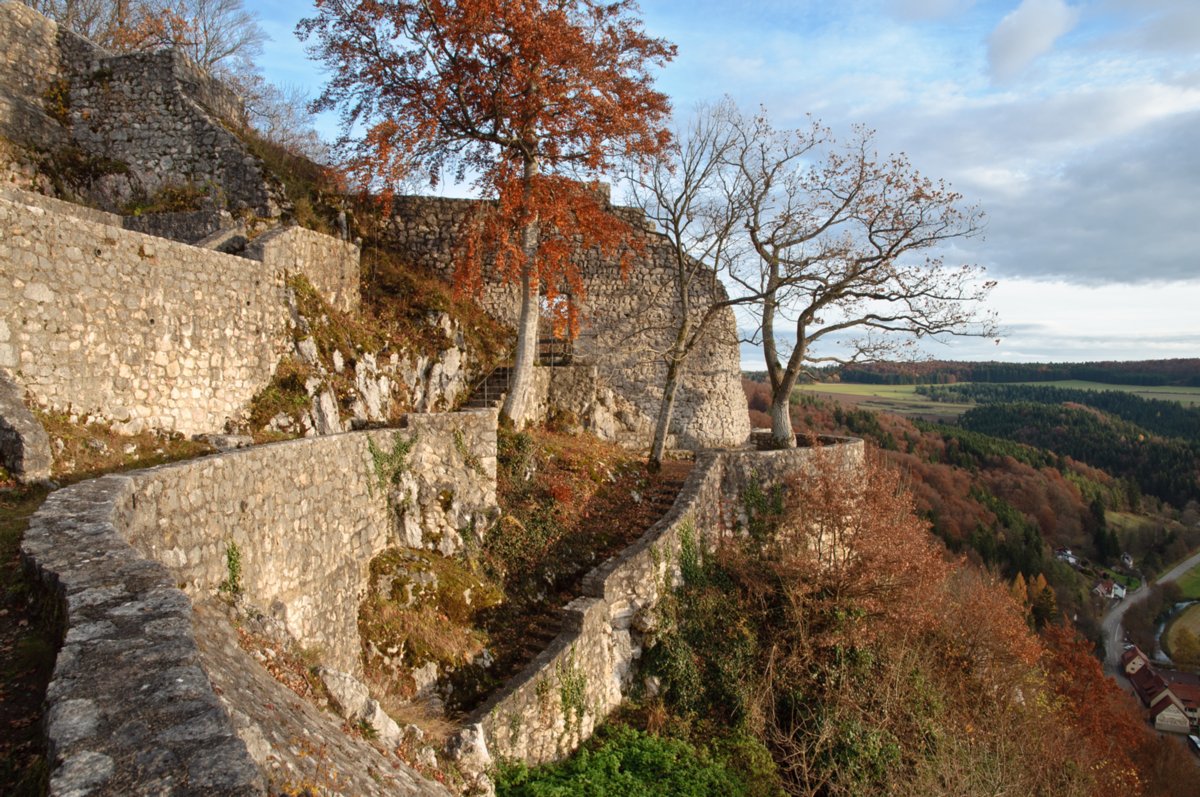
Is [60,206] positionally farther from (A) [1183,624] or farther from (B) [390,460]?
(A) [1183,624]

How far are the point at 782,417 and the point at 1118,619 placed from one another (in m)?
65.9

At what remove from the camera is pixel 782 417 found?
1783 centimetres

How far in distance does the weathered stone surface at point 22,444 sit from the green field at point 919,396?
288 feet

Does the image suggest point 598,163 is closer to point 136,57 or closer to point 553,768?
point 136,57

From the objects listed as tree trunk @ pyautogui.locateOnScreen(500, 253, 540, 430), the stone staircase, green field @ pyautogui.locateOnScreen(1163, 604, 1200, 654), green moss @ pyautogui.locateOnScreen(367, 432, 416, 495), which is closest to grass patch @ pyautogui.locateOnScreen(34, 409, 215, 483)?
green moss @ pyautogui.locateOnScreen(367, 432, 416, 495)

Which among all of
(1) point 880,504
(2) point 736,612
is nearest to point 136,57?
(2) point 736,612

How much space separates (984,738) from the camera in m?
12.3

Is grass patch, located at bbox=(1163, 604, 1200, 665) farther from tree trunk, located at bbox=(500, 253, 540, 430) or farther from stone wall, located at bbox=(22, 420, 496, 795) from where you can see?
stone wall, located at bbox=(22, 420, 496, 795)

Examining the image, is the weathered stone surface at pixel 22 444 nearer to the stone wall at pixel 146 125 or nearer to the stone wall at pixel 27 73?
the stone wall at pixel 146 125

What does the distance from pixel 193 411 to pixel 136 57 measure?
1028cm

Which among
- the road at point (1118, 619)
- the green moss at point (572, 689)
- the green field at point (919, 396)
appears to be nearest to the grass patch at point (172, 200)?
the green moss at point (572, 689)

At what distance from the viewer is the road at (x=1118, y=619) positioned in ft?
189

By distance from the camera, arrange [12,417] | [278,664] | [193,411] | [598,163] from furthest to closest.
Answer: [598,163] → [193,411] → [12,417] → [278,664]

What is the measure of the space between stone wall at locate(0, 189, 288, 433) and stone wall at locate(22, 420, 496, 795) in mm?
2641
